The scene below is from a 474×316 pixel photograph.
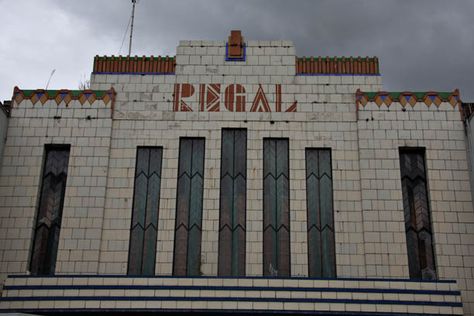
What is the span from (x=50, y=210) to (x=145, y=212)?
374cm

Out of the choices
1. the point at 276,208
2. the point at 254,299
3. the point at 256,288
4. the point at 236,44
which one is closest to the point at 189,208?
the point at 276,208

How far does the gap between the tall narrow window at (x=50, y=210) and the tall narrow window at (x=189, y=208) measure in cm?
459

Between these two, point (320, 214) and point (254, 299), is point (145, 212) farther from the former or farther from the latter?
point (320, 214)

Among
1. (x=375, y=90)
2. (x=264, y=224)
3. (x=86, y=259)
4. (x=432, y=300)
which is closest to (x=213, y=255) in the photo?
(x=264, y=224)

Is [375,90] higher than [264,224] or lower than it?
higher

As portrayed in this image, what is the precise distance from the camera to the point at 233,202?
73.9ft

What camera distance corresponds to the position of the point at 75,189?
22438 millimetres

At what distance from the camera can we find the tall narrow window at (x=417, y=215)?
21.5 metres

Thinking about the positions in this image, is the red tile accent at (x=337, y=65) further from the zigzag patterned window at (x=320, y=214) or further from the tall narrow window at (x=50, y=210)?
the tall narrow window at (x=50, y=210)

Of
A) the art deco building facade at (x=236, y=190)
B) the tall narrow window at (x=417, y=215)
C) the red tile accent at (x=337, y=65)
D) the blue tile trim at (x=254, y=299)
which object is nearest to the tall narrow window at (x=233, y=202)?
the art deco building facade at (x=236, y=190)

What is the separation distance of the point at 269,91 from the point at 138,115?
18.0 ft

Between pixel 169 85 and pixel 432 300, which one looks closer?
pixel 432 300

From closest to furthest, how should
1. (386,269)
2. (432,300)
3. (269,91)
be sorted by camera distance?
1. (432,300)
2. (386,269)
3. (269,91)

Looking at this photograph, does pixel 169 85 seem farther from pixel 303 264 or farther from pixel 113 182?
pixel 303 264
